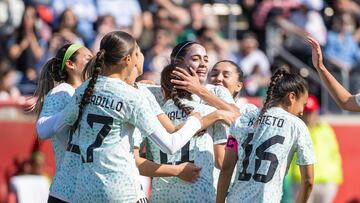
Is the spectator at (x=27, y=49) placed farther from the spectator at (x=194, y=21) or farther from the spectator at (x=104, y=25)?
the spectator at (x=194, y=21)

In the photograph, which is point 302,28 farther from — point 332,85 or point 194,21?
point 332,85

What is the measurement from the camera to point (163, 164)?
293 inches

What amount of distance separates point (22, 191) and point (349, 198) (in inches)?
195

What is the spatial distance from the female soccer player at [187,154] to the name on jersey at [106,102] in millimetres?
852

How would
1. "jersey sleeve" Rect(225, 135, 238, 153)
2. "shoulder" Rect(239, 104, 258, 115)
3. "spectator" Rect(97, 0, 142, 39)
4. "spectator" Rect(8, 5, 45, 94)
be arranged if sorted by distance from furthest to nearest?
1. "spectator" Rect(97, 0, 142, 39)
2. "spectator" Rect(8, 5, 45, 94)
3. "shoulder" Rect(239, 104, 258, 115)
4. "jersey sleeve" Rect(225, 135, 238, 153)

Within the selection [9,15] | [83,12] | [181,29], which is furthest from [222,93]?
[181,29]

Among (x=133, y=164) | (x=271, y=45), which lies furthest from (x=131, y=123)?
(x=271, y=45)

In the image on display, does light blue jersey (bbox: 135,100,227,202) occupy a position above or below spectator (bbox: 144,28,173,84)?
below

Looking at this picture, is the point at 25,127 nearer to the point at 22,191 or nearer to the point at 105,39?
the point at 22,191

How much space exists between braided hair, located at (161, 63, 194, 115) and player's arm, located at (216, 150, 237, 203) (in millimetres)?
409

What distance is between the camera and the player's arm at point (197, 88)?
7.40 meters

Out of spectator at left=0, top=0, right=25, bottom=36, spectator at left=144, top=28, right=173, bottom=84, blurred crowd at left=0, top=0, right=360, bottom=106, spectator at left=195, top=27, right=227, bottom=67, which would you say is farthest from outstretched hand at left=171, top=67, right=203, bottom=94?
spectator at left=0, top=0, right=25, bottom=36

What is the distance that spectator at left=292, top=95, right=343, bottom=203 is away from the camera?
14.6 m

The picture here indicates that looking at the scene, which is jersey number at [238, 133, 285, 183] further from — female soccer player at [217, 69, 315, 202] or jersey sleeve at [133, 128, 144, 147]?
jersey sleeve at [133, 128, 144, 147]
